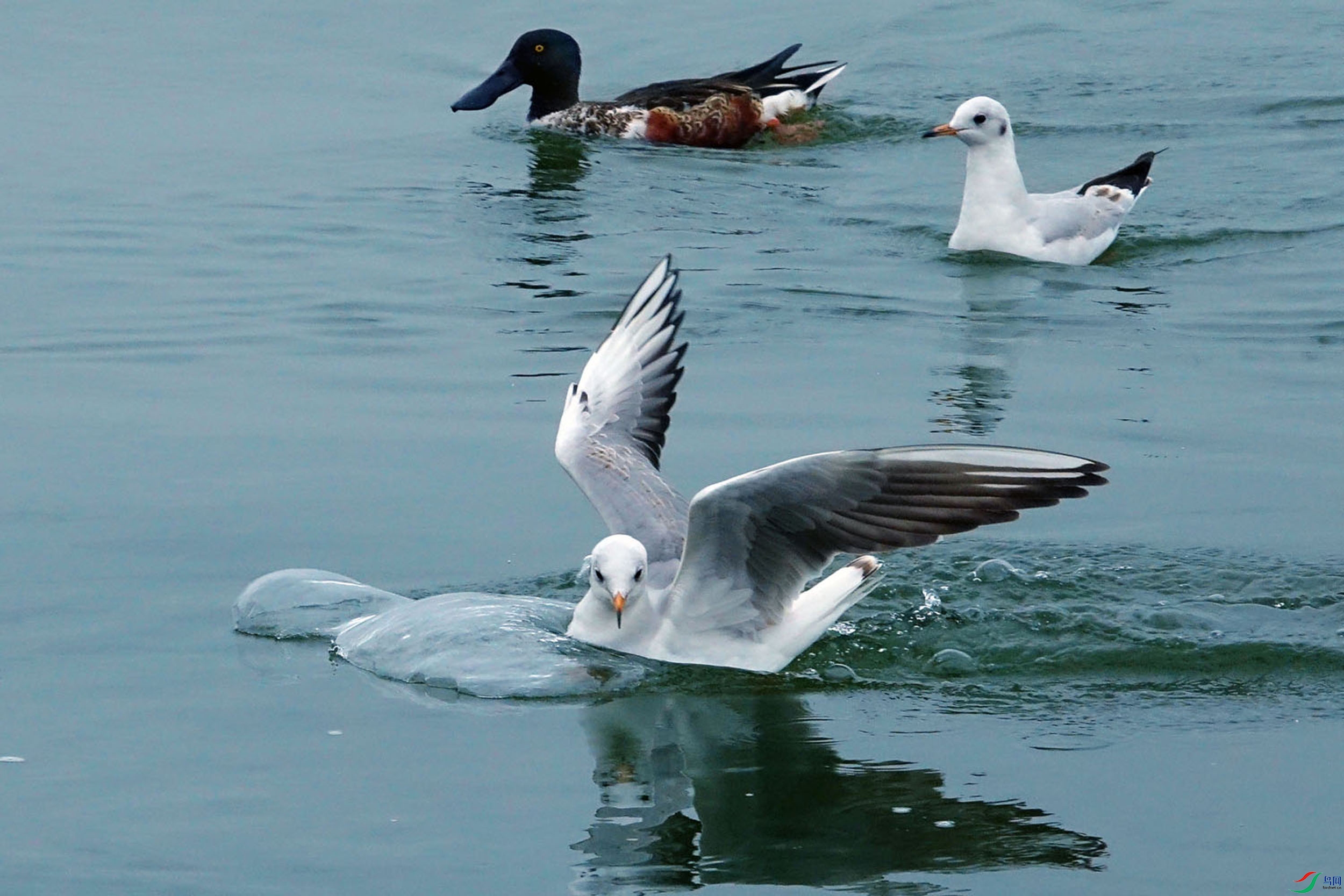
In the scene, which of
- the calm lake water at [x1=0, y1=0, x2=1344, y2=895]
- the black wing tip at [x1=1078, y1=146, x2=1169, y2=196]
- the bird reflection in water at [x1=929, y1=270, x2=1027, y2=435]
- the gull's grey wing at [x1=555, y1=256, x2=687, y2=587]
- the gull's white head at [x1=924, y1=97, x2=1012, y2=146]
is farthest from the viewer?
the black wing tip at [x1=1078, y1=146, x2=1169, y2=196]

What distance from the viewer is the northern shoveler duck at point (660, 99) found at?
1599cm

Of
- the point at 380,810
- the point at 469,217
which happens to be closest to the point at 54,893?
the point at 380,810

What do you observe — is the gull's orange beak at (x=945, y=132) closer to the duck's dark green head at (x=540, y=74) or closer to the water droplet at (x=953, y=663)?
the duck's dark green head at (x=540, y=74)

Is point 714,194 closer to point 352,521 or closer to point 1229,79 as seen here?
point 1229,79

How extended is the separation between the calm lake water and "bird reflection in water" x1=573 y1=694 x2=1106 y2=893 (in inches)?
0.7

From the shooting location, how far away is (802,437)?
877cm

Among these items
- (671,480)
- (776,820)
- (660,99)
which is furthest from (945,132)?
(776,820)

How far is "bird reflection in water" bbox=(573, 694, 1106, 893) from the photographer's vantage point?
17.0ft

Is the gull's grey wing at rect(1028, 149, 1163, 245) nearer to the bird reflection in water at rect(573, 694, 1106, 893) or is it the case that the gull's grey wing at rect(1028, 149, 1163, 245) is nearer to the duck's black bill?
the duck's black bill

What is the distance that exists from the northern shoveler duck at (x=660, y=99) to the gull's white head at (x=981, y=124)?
3.70 meters

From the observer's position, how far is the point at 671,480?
835 cm

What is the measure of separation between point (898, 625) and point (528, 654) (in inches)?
52.0

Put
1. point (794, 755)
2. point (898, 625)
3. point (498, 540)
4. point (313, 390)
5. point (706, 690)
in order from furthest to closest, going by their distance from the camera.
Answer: point (313, 390), point (498, 540), point (898, 625), point (706, 690), point (794, 755)

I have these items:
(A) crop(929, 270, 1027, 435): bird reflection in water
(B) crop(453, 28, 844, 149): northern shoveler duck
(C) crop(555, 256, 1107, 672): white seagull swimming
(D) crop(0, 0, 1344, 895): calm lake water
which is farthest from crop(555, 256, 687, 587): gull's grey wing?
(B) crop(453, 28, 844, 149): northern shoveler duck
